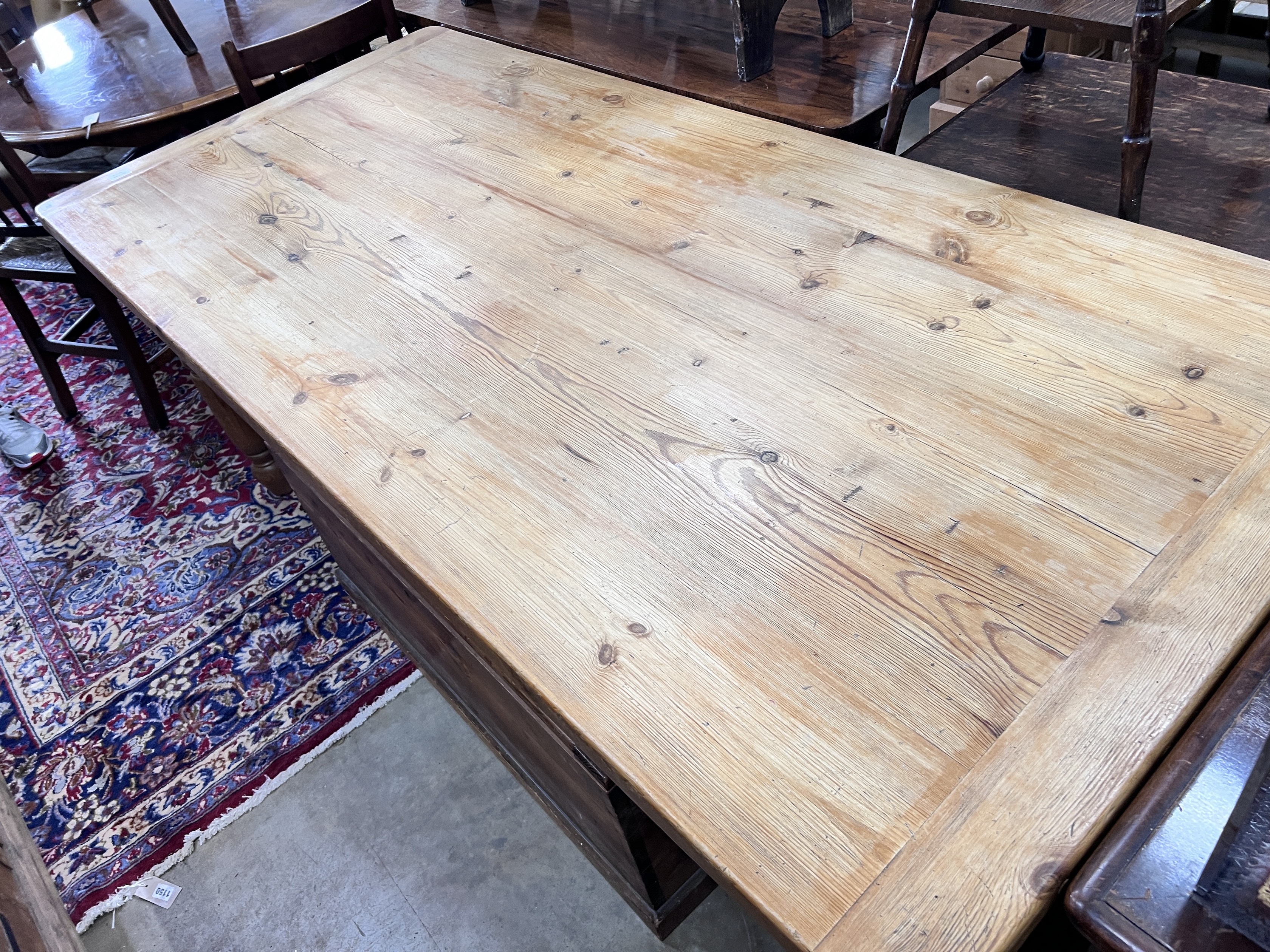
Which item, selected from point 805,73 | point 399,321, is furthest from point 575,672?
point 805,73

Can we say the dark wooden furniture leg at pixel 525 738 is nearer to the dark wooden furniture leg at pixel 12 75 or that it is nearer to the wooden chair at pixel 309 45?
the wooden chair at pixel 309 45

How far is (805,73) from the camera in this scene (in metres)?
1.75

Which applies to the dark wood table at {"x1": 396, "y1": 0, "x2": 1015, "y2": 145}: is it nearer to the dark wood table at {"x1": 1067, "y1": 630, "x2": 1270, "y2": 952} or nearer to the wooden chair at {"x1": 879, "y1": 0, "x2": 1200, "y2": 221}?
the wooden chair at {"x1": 879, "y1": 0, "x2": 1200, "y2": 221}

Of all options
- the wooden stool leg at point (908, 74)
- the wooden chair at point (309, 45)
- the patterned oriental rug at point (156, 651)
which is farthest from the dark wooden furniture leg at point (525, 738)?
the wooden stool leg at point (908, 74)

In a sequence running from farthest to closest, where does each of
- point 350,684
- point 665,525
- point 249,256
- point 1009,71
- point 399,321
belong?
point 1009,71, point 350,684, point 249,256, point 399,321, point 665,525

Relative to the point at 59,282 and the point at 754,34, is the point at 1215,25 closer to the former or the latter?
the point at 754,34

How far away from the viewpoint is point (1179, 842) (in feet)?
1.73

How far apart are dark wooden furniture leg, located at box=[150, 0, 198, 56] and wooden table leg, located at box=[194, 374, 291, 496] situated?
1.05 meters

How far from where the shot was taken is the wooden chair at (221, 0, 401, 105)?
1.84 meters

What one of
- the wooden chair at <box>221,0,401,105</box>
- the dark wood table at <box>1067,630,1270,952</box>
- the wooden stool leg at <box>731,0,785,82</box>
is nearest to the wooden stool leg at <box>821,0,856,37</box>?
the wooden stool leg at <box>731,0,785,82</box>

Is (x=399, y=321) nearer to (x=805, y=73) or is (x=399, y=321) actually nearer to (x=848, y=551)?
(x=848, y=551)

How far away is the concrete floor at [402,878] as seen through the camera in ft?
4.40

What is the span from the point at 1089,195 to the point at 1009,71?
1.33 meters

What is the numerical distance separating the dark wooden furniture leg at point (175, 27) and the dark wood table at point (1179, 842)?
273 cm
